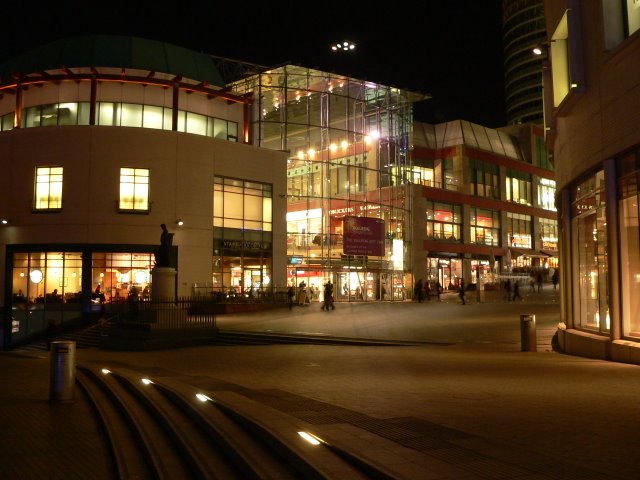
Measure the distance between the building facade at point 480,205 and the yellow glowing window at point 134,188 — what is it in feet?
82.5

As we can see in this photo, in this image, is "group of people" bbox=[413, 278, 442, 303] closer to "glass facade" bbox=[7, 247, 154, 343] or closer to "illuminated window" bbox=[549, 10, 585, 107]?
"glass facade" bbox=[7, 247, 154, 343]

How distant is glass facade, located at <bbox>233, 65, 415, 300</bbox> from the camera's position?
48281 millimetres

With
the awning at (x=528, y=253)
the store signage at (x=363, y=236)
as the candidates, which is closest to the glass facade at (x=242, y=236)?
the store signage at (x=363, y=236)

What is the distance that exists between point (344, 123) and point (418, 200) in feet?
32.5

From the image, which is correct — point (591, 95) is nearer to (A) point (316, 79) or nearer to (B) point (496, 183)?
(A) point (316, 79)

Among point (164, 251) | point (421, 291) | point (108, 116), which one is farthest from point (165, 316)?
point (421, 291)

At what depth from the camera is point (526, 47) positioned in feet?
447

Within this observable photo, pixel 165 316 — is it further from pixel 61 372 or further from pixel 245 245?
pixel 245 245

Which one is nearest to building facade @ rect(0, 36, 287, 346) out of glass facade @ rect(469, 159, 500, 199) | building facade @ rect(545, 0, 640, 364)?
building facade @ rect(545, 0, 640, 364)

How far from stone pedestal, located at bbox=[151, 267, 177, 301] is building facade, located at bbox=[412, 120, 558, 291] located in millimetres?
32238

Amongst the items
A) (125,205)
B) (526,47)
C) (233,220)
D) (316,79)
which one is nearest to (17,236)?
(125,205)

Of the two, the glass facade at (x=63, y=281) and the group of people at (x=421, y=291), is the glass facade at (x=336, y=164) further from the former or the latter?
the glass facade at (x=63, y=281)

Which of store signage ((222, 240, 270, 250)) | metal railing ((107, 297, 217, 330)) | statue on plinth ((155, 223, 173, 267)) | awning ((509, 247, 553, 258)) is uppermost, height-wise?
→ awning ((509, 247, 553, 258))

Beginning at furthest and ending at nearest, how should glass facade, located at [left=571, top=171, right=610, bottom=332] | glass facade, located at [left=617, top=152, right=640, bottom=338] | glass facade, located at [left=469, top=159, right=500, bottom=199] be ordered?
glass facade, located at [left=469, top=159, right=500, bottom=199]
glass facade, located at [left=571, top=171, right=610, bottom=332]
glass facade, located at [left=617, top=152, right=640, bottom=338]
